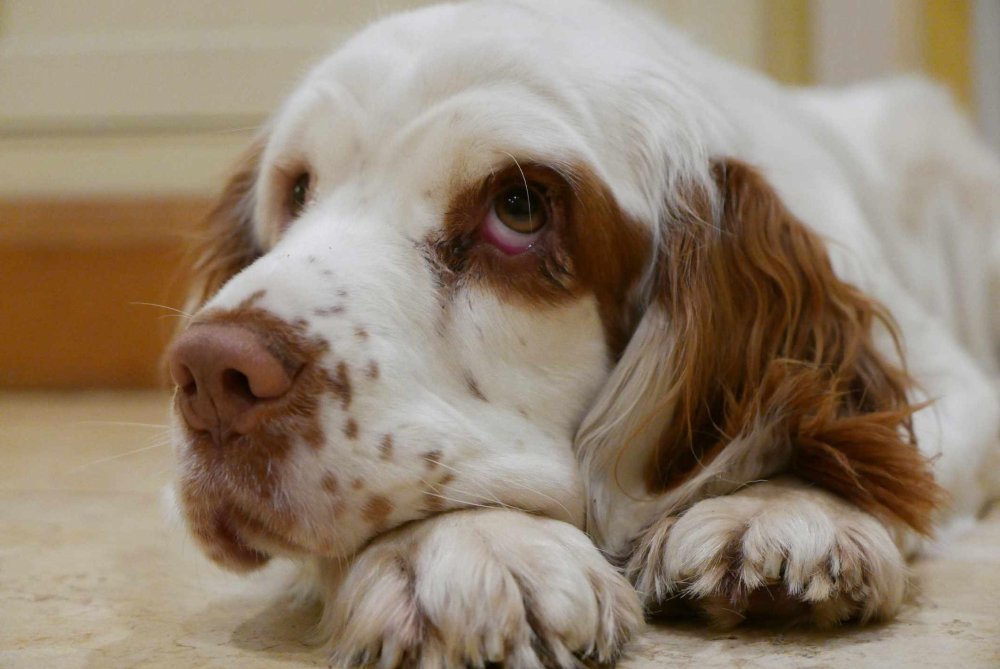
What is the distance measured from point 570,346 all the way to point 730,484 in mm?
286

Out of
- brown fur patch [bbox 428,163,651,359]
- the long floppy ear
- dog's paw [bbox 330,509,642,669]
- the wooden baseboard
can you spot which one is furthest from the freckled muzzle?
the wooden baseboard

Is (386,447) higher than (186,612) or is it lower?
higher

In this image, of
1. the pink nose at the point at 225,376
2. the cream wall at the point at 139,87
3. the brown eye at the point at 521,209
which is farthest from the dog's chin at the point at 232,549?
the cream wall at the point at 139,87

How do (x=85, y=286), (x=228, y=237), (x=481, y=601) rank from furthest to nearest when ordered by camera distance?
1. (x=85, y=286)
2. (x=228, y=237)
3. (x=481, y=601)

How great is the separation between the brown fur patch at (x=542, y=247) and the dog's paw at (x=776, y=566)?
35 centimetres

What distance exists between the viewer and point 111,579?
1648mm

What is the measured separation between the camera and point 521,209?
1482mm

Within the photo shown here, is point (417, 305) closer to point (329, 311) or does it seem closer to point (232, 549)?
point (329, 311)

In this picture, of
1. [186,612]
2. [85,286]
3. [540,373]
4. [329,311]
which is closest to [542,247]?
[540,373]

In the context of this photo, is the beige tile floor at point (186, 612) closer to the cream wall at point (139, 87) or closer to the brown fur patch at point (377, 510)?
the brown fur patch at point (377, 510)

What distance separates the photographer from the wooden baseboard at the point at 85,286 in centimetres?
396

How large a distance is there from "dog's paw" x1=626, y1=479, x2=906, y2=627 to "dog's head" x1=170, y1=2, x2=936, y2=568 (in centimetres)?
18

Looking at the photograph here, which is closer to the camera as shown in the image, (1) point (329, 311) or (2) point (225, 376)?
(2) point (225, 376)

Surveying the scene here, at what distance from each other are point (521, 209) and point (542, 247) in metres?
0.06
